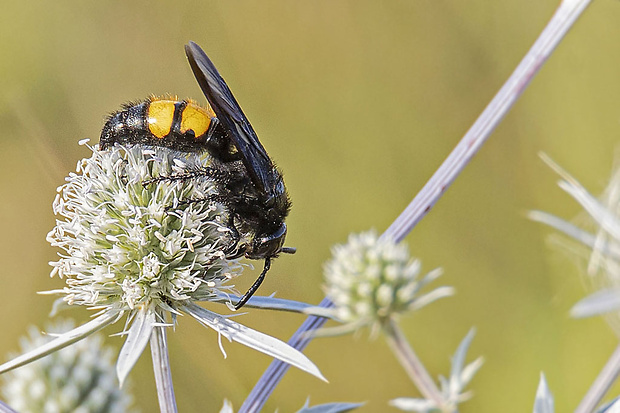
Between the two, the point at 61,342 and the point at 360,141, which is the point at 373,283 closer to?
the point at 61,342

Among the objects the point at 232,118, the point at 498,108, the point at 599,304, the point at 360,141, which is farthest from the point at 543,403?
the point at 360,141

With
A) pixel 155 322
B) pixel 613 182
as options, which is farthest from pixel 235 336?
pixel 613 182

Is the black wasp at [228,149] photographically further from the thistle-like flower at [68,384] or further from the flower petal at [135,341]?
the thistle-like flower at [68,384]

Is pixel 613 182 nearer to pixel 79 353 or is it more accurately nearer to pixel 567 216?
pixel 567 216

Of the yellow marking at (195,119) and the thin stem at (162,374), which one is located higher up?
the yellow marking at (195,119)

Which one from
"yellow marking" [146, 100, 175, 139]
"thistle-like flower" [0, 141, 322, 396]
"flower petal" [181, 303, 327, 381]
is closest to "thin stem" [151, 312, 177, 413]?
"thistle-like flower" [0, 141, 322, 396]

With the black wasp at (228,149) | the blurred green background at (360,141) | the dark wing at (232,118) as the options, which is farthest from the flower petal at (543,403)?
the blurred green background at (360,141)
